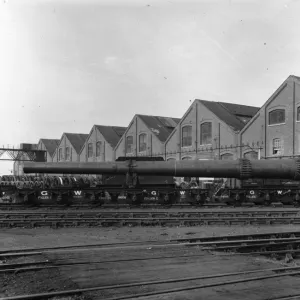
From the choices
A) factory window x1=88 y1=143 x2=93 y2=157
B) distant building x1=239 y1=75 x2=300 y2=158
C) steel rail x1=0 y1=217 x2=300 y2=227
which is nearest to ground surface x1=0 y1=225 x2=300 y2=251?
steel rail x1=0 y1=217 x2=300 y2=227

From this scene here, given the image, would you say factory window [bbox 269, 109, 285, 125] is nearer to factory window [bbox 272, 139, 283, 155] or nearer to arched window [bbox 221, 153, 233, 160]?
factory window [bbox 272, 139, 283, 155]

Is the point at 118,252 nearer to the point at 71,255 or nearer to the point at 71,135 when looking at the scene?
the point at 71,255

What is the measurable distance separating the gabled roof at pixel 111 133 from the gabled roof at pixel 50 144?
1748cm

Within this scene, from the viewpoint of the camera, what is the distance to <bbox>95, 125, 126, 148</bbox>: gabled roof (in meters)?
53.4

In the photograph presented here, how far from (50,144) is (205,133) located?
39.7 meters

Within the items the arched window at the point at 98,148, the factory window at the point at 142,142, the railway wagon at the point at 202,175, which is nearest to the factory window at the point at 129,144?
the factory window at the point at 142,142

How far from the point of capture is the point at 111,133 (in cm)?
5534

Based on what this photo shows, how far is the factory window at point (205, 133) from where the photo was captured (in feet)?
130

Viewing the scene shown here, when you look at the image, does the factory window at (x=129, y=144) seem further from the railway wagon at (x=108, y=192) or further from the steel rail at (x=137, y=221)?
the steel rail at (x=137, y=221)

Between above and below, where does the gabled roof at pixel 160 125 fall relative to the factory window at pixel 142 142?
above

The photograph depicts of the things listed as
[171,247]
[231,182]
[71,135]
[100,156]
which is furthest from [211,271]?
[71,135]

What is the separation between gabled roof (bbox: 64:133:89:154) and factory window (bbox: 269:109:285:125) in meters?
32.9

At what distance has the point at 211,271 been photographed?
7.31 m

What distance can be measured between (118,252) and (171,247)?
53.2 inches
